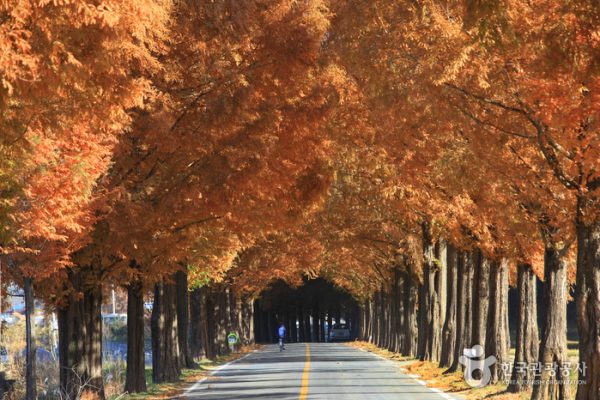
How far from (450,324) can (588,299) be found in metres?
20.6

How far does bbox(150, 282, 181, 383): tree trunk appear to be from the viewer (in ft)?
114

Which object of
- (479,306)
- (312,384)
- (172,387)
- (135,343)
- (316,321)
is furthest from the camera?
(316,321)

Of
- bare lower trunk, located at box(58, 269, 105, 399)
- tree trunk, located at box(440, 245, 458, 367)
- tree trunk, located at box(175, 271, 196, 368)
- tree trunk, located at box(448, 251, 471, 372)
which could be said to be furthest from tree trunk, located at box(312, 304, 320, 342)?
bare lower trunk, located at box(58, 269, 105, 399)

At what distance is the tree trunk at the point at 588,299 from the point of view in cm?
1850

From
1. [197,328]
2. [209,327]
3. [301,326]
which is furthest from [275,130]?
[301,326]

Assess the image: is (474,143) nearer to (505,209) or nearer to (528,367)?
(505,209)

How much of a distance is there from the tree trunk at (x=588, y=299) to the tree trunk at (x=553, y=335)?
297 centimetres

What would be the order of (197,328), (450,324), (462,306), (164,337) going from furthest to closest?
(197,328)
(450,324)
(462,306)
(164,337)

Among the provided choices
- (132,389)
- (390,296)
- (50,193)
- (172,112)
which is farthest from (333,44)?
(390,296)

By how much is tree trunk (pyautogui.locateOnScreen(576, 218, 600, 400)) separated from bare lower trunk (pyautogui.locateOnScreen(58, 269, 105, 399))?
1162cm

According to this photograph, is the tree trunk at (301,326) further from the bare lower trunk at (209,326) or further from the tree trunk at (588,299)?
the tree trunk at (588,299)

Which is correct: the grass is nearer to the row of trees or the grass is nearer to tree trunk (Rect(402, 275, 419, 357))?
the row of trees

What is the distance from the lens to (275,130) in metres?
22.5

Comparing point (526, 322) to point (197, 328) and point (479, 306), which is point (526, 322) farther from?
point (197, 328)
